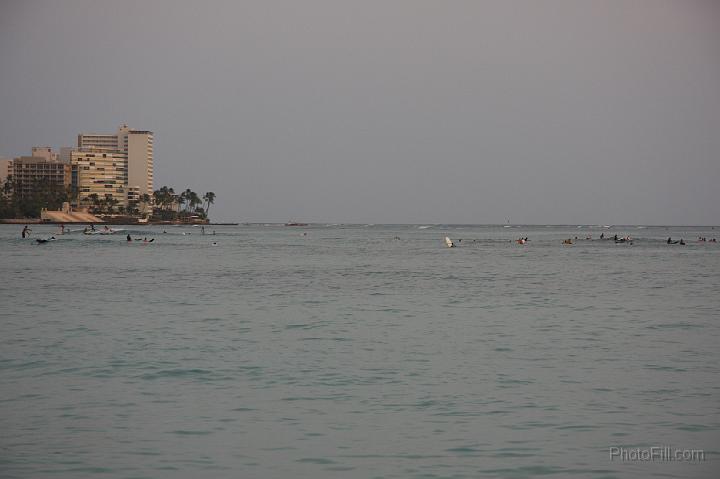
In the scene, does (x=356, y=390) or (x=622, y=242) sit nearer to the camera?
(x=356, y=390)

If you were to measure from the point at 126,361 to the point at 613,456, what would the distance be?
1170cm

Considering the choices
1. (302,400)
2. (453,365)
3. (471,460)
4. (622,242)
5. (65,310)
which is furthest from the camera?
(622,242)

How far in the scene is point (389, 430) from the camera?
1327 cm

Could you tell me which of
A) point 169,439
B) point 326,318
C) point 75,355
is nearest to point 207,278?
point 326,318

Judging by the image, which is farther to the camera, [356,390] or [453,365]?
[453,365]

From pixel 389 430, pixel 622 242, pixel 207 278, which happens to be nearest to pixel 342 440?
pixel 389 430

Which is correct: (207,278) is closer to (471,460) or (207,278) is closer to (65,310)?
(65,310)

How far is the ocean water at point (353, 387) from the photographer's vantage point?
38.9 ft

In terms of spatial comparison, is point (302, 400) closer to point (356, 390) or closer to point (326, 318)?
point (356, 390)

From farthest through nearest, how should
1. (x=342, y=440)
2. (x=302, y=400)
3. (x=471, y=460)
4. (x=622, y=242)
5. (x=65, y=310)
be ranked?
(x=622, y=242)
(x=65, y=310)
(x=302, y=400)
(x=342, y=440)
(x=471, y=460)

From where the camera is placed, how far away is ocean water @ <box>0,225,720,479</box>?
11.9m

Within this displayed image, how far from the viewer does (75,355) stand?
20250 millimetres

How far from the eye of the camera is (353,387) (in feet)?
54.3

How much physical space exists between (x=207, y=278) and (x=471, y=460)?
38722 mm
